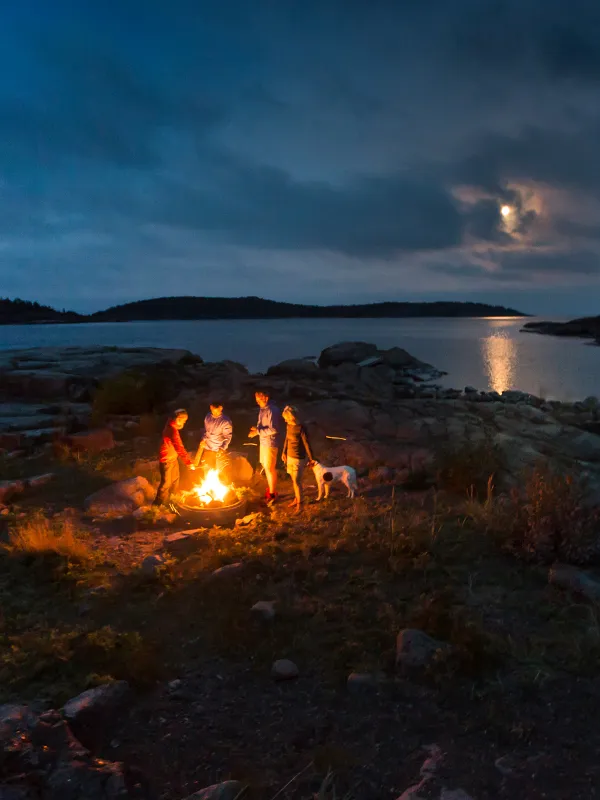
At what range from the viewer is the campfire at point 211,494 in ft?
31.8

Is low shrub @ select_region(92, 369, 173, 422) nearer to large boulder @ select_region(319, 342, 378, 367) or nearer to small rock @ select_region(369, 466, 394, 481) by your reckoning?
small rock @ select_region(369, 466, 394, 481)

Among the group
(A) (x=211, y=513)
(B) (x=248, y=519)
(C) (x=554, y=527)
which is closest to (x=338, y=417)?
(A) (x=211, y=513)

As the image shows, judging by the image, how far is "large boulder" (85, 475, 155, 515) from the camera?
951 cm

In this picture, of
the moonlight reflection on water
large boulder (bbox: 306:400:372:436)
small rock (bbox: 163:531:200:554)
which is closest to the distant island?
the moonlight reflection on water

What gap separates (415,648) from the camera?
5.08 m

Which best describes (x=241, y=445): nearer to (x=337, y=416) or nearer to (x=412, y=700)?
(x=337, y=416)

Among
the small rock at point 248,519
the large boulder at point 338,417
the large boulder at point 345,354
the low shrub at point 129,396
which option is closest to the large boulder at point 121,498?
the small rock at point 248,519

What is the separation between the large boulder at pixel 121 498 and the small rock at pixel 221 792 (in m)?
6.40

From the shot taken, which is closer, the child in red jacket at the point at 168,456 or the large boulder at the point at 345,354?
the child in red jacket at the point at 168,456

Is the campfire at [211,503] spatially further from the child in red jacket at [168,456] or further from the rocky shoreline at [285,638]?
the rocky shoreline at [285,638]

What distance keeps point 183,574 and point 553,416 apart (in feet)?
66.8

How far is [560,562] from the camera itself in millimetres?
7012

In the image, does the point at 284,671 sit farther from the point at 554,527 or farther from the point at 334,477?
the point at 334,477

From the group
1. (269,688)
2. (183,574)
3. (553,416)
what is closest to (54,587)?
(183,574)
